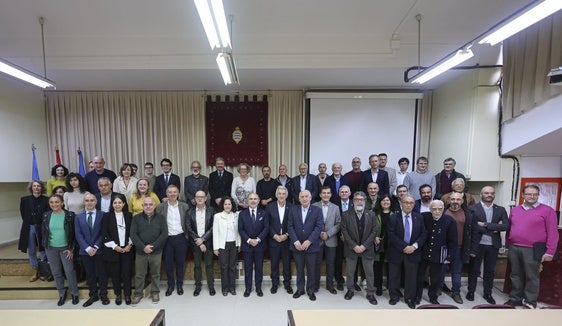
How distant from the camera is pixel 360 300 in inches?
143

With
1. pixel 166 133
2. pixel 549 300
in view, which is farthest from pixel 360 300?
pixel 166 133

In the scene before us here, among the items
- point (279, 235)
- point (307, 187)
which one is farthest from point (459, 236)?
point (279, 235)

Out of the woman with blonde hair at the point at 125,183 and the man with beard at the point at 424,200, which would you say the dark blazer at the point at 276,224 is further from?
the woman with blonde hair at the point at 125,183

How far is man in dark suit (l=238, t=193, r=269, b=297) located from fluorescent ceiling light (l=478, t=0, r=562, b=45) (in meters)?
3.24

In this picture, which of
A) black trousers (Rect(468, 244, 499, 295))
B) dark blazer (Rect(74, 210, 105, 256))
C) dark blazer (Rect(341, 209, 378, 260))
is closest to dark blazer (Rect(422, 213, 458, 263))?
black trousers (Rect(468, 244, 499, 295))

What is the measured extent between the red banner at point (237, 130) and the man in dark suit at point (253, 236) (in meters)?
2.21

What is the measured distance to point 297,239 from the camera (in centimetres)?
360

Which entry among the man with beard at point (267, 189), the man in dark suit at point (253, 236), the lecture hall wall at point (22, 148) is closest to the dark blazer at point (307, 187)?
the man with beard at point (267, 189)

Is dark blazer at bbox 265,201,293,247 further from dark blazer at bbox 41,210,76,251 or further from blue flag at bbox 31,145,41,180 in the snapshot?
blue flag at bbox 31,145,41,180

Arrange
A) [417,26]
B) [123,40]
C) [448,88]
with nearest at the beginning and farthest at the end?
[417,26], [123,40], [448,88]

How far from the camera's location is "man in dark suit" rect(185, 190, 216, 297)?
12.0 ft

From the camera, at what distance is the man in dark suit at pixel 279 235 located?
369 centimetres

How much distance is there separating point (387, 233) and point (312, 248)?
1.07 meters

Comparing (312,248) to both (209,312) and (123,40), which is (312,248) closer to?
(209,312)
